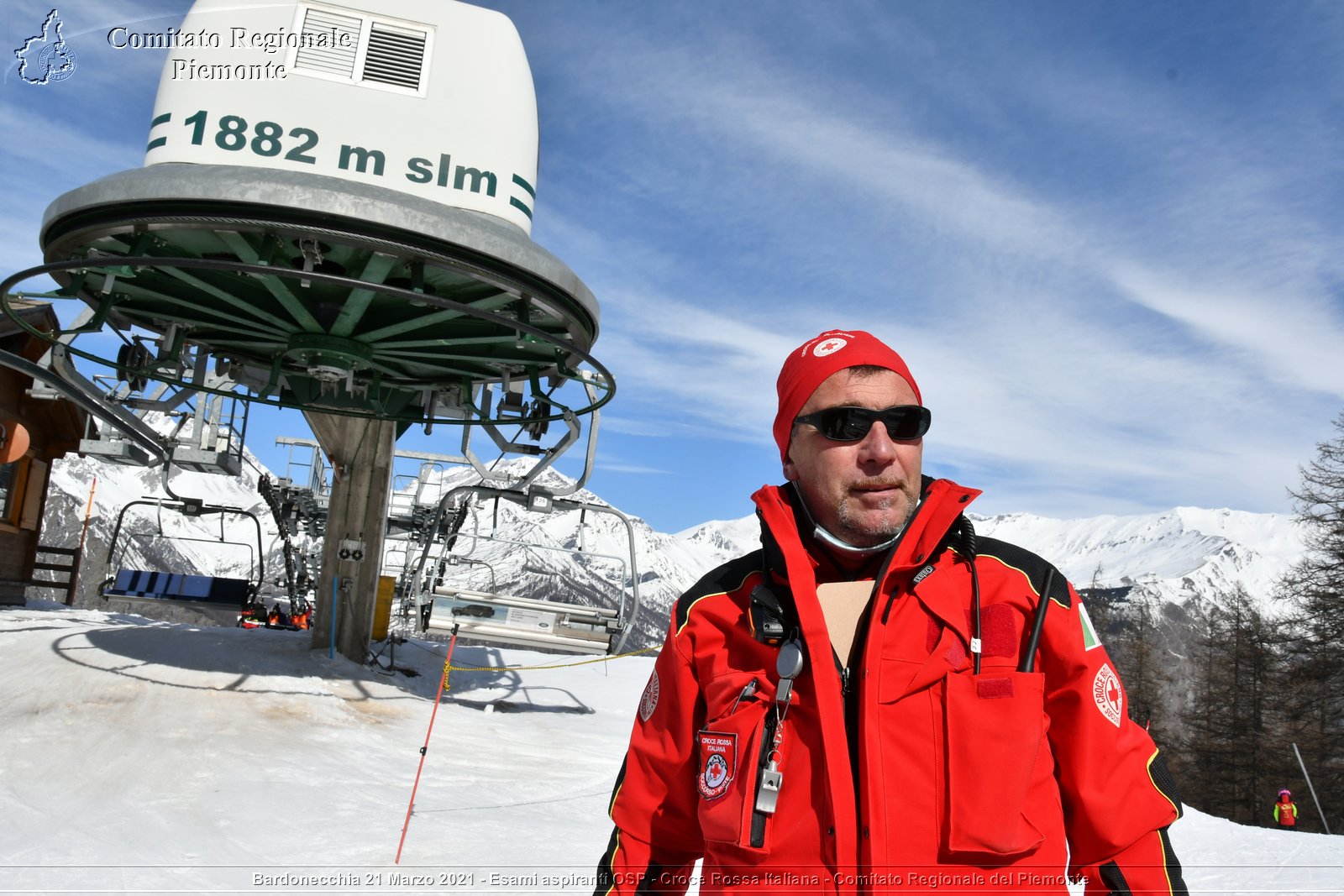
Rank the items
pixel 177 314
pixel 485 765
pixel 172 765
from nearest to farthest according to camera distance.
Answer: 1. pixel 172 765
2. pixel 485 765
3. pixel 177 314

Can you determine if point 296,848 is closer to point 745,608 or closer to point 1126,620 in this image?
point 745,608

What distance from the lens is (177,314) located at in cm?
943

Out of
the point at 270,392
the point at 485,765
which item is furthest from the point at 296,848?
the point at 270,392

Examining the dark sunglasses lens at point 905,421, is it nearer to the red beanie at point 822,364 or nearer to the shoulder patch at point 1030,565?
the red beanie at point 822,364

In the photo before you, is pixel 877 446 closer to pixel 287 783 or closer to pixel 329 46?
pixel 287 783

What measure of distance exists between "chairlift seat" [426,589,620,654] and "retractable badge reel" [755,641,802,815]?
354 inches

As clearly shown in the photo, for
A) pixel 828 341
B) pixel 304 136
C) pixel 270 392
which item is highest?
pixel 304 136

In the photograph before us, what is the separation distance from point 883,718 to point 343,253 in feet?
22.3

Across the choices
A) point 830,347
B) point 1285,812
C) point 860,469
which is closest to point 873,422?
point 860,469

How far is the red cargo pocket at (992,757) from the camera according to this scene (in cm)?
172

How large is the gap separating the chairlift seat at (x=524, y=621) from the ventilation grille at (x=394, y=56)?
217 inches

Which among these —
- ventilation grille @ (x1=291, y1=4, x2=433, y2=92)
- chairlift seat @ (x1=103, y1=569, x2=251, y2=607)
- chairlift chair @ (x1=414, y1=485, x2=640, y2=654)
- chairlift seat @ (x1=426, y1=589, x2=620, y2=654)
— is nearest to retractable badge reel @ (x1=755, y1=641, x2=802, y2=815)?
ventilation grille @ (x1=291, y1=4, x2=433, y2=92)

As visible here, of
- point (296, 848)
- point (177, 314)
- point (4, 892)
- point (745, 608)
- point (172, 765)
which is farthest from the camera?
point (177, 314)

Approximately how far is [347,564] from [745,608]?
1105cm
